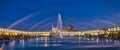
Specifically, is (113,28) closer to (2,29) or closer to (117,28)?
(117,28)

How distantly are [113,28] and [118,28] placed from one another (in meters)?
11.6

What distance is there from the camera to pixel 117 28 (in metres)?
154

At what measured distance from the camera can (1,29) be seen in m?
134

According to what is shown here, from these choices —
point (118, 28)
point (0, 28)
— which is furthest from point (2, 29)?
point (118, 28)

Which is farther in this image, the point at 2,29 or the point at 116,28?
the point at 116,28

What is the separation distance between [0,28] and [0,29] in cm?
281

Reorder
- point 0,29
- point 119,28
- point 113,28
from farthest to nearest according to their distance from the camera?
point 113,28, point 119,28, point 0,29

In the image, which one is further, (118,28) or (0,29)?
(118,28)

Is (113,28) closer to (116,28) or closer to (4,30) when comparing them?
(116,28)

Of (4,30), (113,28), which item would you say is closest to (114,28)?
(113,28)

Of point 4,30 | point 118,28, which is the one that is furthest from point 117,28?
point 4,30

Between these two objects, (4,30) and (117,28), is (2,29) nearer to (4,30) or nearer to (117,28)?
(4,30)

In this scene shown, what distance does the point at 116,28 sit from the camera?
155625 millimetres

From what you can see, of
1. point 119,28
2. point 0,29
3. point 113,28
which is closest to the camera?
point 0,29
